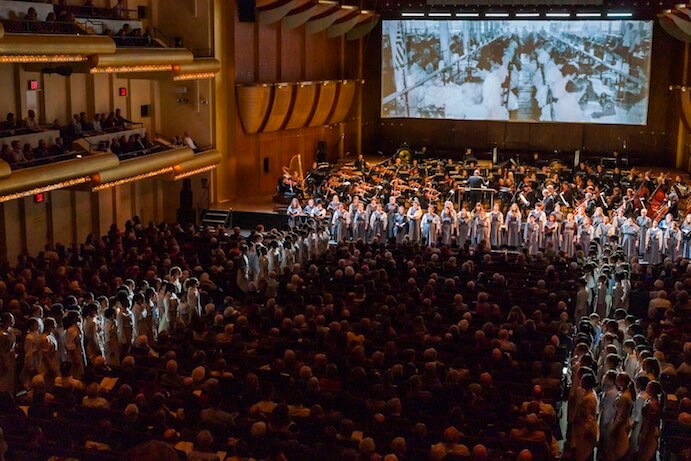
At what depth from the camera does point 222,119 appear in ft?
105

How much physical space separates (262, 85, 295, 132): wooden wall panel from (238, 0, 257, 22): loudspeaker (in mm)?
2703

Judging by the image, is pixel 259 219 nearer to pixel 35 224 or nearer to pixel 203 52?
pixel 203 52

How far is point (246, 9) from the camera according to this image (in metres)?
32.8

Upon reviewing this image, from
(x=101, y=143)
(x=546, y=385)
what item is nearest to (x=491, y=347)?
(x=546, y=385)

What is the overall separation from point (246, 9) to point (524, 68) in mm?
12828

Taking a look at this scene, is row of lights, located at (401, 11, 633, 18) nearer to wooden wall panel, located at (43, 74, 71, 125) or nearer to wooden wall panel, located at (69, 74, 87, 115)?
wooden wall panel, located at (69, 74, 87, 115)

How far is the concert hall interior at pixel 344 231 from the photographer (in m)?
12.0

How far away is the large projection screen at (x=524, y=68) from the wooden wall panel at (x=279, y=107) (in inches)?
292

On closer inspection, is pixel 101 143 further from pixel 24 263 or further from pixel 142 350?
pixel 142 350

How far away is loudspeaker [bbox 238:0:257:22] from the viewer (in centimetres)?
3262

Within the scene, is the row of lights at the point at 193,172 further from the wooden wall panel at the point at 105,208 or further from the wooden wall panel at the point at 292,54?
the wooden wall panel at the point at 292,54

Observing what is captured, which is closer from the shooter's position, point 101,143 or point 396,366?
point 396,366

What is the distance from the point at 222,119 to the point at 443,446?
23.0m

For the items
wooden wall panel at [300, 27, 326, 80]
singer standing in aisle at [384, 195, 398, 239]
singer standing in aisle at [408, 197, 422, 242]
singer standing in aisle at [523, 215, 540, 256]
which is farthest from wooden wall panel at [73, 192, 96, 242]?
singer standing in aisle at [523, 215, 540, 256]
